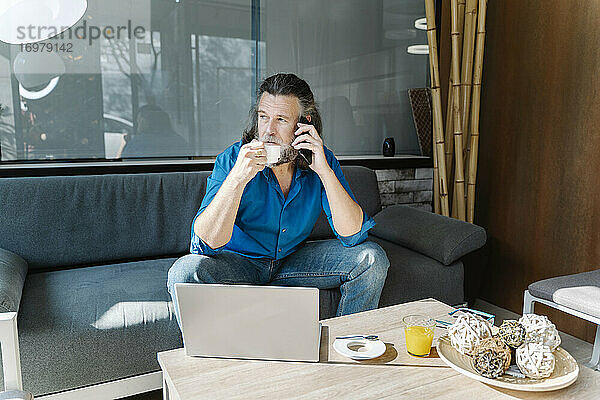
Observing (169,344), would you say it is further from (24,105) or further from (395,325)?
(24,105)

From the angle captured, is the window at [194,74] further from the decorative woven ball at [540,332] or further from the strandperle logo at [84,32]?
the decorative woven ball at [540,332]

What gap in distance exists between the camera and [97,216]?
2.22 metres

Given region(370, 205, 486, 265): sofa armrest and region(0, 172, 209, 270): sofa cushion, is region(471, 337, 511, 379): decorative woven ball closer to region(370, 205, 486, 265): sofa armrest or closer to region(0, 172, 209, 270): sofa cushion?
region(370, 205, 486, 265): sofa armrest

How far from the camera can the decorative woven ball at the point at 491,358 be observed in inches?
45.4

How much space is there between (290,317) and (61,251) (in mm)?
1318

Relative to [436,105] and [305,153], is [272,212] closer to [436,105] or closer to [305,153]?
[305,153]

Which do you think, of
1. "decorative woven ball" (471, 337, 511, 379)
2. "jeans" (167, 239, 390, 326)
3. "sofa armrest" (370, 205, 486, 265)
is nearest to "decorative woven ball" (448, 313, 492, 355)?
"decorative woven ball" (471, 337, 511, 379)

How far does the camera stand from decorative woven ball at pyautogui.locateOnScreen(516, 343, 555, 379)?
3.73ft

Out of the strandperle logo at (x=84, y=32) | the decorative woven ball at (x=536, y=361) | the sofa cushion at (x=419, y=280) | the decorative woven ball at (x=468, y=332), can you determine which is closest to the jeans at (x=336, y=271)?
the sofa cushion at (x=419, y=280)

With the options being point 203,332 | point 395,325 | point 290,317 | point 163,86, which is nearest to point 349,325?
point 395,325

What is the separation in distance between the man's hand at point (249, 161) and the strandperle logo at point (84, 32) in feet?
4.04

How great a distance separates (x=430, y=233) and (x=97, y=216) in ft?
4.76

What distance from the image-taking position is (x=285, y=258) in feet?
6.66

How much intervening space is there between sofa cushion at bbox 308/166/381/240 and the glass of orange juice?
4.47 feet
